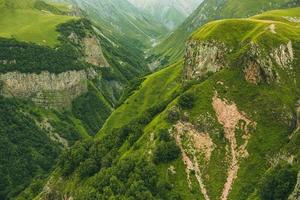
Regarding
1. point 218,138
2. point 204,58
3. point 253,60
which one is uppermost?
point 253,60

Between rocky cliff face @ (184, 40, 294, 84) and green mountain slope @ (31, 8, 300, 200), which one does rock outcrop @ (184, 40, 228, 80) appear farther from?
green mountain slope @ (31, 8, 300, 200)

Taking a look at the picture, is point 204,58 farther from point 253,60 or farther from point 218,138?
point 218,138

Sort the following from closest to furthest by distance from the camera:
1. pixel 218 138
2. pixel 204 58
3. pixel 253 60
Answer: pixel 218 138 → pixel 253 60 → pixel 204 58

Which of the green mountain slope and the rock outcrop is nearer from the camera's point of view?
the green mountain slope

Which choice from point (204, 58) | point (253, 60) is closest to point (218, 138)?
point (253, 60)

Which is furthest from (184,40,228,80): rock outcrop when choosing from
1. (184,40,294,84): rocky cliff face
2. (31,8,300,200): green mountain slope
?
(31,8,300,200): green mountain slope

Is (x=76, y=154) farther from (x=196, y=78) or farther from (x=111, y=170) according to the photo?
(x=196, y=78)

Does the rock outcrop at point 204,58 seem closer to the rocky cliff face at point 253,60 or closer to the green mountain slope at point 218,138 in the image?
the rocky cliff face at point 253,60

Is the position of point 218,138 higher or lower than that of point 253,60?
lower

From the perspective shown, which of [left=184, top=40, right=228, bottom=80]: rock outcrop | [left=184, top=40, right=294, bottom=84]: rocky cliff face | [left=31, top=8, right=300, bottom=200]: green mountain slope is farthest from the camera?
[left=184, top=40, right=228, bottom=80]: rock outcrop
